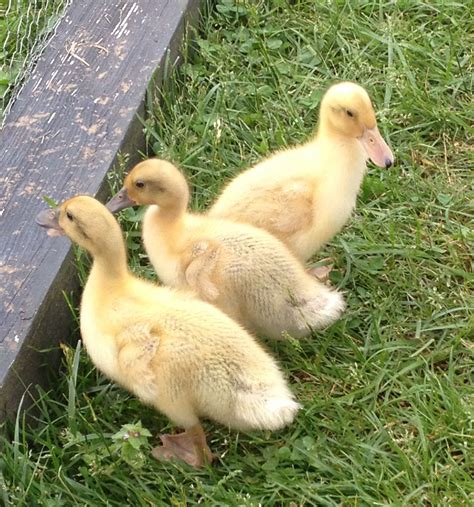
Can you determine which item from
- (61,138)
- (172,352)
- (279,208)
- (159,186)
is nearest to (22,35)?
(61,138)

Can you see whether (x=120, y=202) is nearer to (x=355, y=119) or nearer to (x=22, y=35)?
(x=355, y=119)

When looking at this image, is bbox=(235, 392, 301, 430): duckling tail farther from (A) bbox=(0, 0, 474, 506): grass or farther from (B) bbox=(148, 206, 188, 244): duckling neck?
(B) bbox=(148, 206, 188, 244): duckling neck

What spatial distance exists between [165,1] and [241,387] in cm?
210

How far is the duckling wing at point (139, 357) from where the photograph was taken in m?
2.88

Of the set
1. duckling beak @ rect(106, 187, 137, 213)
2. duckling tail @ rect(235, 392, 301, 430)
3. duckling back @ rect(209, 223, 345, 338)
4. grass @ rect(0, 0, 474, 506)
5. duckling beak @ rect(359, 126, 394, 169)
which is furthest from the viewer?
duckling beak @ rect(359, 126, 394, 169)

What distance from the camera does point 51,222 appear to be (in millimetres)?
3199

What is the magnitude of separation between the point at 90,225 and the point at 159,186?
37 cm

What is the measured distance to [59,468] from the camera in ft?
9.82

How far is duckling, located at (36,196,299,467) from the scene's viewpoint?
2855 mm

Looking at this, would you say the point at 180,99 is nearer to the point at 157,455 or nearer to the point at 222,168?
the point at 222,168

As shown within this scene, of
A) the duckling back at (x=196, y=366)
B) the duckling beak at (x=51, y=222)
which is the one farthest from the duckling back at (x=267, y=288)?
the duckling beak at (x=51, y=222)

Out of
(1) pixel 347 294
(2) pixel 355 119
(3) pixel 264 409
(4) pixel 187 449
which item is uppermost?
(2) pixel 355 119

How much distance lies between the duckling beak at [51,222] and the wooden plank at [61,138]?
17 centimetres

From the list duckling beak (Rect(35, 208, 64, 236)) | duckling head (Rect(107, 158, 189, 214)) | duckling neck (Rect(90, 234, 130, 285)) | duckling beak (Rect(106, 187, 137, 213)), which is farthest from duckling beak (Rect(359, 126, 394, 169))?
duckling beak (Rect(35, 208, 64, 236))
